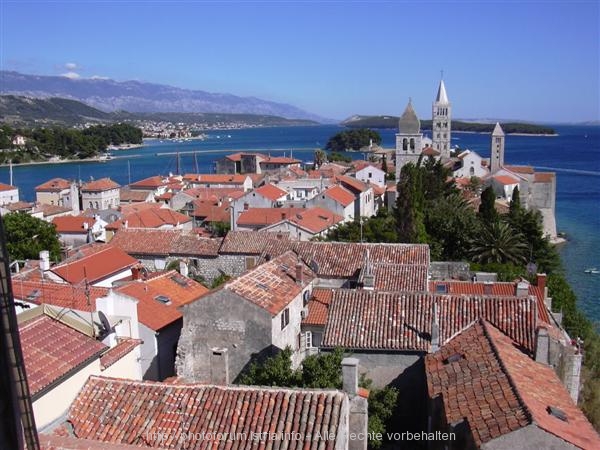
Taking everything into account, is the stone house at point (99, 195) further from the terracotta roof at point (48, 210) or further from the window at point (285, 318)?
the window at point (285, 318)

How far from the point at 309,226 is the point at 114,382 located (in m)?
25.0

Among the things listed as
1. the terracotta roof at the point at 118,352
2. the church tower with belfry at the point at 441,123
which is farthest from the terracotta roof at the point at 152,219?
the church tower with belfry at the point at 441,123

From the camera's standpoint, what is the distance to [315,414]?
863 centimetres

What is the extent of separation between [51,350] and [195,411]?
248 centimetres

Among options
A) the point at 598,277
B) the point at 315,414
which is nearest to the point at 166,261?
the point at 315,414

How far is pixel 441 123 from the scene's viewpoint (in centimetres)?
8244

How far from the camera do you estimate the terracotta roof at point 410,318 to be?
1425 centimetres

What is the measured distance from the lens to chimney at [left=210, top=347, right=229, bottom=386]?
41.1ft

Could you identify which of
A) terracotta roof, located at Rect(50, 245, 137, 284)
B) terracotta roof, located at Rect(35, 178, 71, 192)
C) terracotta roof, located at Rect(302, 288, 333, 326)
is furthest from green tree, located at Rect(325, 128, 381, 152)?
terracotta roof, located at Rect(302, 288, 333, 326)

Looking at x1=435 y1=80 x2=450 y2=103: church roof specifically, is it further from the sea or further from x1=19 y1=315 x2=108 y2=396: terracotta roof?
x1=19 y1=315 x2=108 y2=396: terracotta roof

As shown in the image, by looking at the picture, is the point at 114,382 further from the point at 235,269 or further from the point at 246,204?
the point at 246,204

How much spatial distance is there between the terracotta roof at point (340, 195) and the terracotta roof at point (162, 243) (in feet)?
40.7

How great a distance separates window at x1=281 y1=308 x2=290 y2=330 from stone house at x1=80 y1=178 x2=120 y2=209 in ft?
155

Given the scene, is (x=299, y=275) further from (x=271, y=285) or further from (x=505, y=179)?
(x=505, y=179)
